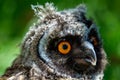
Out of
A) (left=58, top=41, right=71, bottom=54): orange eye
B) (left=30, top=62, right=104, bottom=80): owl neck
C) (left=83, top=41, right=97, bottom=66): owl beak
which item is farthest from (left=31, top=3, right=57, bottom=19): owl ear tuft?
(left=30, top=62, right=104, bottom=80): owl neck

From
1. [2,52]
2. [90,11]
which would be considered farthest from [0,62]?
[90,11]

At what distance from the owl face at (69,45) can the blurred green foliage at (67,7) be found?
1545 mm

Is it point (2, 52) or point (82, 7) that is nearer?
point (82, 7)

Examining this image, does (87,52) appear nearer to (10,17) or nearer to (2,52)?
(2,52)

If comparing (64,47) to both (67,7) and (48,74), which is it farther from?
(67,7)

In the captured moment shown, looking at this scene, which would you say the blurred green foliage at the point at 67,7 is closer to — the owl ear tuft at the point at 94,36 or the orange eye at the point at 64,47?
the owl ear tuft at the point at 94,36

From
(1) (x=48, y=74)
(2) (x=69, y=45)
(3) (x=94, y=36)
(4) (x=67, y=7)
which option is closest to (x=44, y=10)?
(2) (x=69, y=45)

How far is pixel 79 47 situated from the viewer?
12.5 meters

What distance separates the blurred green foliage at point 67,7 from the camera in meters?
14.5

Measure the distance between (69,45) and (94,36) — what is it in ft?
1.21

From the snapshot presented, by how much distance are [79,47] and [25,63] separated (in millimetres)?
660

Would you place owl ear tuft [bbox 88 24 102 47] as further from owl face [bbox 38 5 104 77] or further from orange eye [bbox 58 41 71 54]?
orange eye [bbox 58 41 71 54]

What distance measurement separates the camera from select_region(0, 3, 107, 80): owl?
12.2 m

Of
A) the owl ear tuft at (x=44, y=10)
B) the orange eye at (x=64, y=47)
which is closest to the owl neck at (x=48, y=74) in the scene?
the orange eye at (x=64, y=47)
